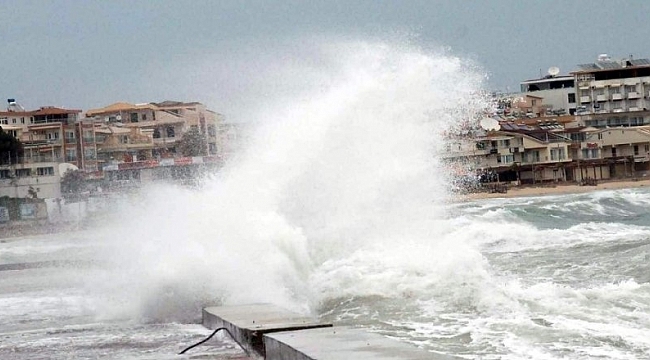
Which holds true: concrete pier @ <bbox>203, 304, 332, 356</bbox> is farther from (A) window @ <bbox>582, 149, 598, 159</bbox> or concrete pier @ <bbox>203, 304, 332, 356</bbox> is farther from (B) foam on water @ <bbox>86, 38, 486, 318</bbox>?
(A) window @ <bbox>582, 149, 598, 159</bbox>

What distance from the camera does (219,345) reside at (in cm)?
1003

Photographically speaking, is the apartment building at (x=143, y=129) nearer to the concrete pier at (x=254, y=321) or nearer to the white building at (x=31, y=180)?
the white building at (x=31, y=180)

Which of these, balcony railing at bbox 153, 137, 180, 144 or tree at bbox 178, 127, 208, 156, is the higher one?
balcony railing at bbox 153, 137, 180, 144

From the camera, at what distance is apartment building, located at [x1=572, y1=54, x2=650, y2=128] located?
87875mm

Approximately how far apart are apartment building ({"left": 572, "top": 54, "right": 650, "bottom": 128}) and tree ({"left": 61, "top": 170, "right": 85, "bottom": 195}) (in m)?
36.5

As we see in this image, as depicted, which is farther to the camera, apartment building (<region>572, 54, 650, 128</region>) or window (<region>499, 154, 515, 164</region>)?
apartment building (<region>572, 54, 650, 128</region>)

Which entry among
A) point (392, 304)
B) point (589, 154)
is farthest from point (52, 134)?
point (392, 304)

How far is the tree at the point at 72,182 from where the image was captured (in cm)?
7306

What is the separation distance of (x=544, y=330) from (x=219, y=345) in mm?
3218

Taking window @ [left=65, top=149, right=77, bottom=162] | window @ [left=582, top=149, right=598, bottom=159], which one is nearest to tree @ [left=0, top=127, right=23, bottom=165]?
window @ [left=65, top=149, right=77, bottom=162]

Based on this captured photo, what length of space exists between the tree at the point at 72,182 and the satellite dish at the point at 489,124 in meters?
25.6

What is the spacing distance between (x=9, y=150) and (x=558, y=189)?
3492 cm

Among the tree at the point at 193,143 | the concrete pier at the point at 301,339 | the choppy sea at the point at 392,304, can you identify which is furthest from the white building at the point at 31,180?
the concrete pier at the point at 301,339

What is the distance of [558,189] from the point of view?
7244cm
